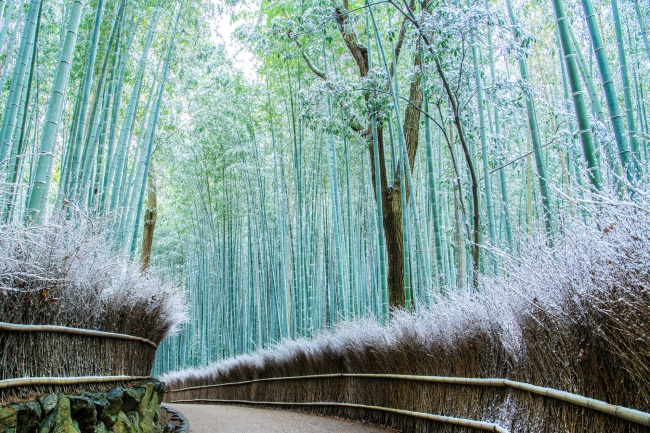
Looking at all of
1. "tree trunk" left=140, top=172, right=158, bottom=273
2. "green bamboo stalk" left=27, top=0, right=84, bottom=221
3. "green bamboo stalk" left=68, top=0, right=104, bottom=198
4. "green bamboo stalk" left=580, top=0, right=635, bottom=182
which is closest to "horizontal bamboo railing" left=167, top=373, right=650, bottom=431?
"green bamboo stalk" left=580, top=0, right=635, bottom=182

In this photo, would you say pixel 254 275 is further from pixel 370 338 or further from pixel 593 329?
pixel 593 329

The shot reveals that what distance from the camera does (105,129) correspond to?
471 cm

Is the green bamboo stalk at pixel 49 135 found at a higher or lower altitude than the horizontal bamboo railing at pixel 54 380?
higher

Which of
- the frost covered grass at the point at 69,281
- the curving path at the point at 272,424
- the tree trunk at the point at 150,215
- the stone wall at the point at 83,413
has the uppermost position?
the tree trunk at the point at 150,215

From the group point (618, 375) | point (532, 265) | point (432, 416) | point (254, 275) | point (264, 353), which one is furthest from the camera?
point (254, 275)

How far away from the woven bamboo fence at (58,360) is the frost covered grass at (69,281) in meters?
0.08

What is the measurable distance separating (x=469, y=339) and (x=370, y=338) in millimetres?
1582

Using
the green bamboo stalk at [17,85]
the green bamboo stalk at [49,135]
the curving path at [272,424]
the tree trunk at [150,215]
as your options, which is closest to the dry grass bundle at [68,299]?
the green bamboo stalk at [49,135]

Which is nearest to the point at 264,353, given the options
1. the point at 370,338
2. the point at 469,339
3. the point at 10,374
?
the point at 370,338

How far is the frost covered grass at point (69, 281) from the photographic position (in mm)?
2217

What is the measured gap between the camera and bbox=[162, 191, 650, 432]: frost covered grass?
1.49 metres

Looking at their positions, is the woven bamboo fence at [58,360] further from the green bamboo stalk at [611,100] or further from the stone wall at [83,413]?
the green bamboo stalk at [611,100]

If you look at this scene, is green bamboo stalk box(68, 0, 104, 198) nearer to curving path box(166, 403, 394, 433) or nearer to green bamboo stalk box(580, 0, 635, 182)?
curving path box(166, 403, 394, 433)

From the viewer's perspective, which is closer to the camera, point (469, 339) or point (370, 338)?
point (469, 339)
